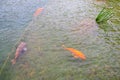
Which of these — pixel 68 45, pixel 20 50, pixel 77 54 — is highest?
pixel 20 50

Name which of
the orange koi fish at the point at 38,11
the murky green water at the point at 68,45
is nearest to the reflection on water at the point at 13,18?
the orange koi fish at the point at 38,11

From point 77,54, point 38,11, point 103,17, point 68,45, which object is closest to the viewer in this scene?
point 77,54

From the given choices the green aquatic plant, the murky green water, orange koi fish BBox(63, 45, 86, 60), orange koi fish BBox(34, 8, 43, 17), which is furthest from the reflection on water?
the green aquatic plant

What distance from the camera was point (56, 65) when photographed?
5086 mm

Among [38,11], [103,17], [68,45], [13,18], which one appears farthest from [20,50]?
[103,17]

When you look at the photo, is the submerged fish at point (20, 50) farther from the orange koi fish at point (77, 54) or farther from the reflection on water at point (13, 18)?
the orange koi fish at point (77, 54)

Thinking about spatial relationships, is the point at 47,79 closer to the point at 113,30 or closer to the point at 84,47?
the point at 84,47

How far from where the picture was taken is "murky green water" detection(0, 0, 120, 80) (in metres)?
4.83

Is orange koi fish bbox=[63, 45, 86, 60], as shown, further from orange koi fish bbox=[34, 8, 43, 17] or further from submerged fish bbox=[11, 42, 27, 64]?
orange koi fish bbox=[34, 8, 43, 17]

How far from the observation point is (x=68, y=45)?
5.86 m

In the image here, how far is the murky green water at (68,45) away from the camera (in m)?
4.83

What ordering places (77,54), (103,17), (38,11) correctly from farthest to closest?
(38,11) < (103,17) < (77,54)

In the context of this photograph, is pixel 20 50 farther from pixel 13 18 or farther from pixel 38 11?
pixel 38 11

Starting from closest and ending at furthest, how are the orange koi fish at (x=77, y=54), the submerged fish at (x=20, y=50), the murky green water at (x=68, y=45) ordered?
the murky green water at (x=68, y=45)
the submerged fish at (x=20, y=50)
the orange koi fish at (x=77, y=54)
